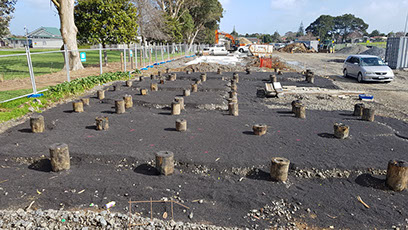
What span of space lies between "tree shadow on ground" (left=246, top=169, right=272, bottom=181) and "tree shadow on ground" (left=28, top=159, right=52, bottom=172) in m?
3.25

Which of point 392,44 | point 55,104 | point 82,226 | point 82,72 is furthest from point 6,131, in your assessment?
point 392,44

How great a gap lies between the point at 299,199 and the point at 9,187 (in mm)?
4058

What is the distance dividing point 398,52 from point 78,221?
82.3 feet

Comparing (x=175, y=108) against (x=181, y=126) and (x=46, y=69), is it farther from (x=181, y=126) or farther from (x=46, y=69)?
(x=46, y=69)

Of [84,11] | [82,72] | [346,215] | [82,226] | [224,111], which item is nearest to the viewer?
[82,226]

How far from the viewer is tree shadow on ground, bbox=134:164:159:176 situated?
14.4 feet

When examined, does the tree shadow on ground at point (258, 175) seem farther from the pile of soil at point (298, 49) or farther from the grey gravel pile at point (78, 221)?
the pile of soil at point (298, 49)

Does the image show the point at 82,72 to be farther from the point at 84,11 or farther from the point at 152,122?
the point at 152,122

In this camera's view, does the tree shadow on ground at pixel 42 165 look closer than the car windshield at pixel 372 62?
Yes

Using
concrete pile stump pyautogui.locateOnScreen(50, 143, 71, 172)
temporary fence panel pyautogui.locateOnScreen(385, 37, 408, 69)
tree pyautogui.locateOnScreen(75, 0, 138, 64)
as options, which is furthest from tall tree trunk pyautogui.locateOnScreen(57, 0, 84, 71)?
temporary fence panel pyautogui.locateOnScreen(385, 37, 408, 69)

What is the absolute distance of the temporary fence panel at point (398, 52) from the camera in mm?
20797

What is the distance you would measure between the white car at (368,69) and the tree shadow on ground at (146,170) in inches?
569

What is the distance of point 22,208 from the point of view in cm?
347

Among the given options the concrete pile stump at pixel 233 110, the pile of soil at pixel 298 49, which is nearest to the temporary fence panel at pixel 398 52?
the concrete pile stump at pixel 233 110
